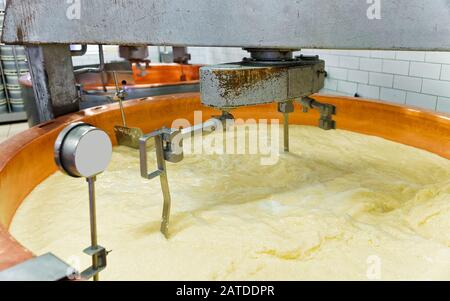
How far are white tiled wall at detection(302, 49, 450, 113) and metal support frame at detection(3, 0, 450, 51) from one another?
2.09 m

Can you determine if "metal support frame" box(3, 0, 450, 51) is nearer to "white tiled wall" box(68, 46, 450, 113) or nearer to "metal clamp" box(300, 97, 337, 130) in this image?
"metal clamp" box(300, 97, 337, 130)

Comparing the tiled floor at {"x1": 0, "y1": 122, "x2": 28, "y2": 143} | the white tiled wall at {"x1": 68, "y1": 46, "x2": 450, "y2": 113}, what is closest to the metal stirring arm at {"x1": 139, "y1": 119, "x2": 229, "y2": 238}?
the white tiled wall at {"x1": 68, "y1": 46, "x2": 450, "y2": 113}

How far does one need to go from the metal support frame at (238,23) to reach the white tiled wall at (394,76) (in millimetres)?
2091

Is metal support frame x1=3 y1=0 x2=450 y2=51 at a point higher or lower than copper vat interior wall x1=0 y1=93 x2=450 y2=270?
higher

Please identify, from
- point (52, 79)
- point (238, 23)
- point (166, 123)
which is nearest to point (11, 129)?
point (52, 79)

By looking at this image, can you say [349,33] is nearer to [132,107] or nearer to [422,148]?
[422,148]

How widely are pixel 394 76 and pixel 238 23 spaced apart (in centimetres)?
248

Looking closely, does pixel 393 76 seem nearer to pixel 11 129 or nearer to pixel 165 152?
pixel 165 152

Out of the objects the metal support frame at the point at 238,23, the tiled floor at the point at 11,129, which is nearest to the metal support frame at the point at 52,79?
the metal support frame at the point at 238,23

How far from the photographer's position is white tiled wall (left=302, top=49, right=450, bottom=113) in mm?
2652

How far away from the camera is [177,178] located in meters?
1.75

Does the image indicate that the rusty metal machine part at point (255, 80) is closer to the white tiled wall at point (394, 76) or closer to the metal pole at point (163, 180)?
the metal pole at point (163, 180)

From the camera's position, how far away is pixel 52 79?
6.94ft

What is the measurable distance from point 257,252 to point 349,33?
69cm
